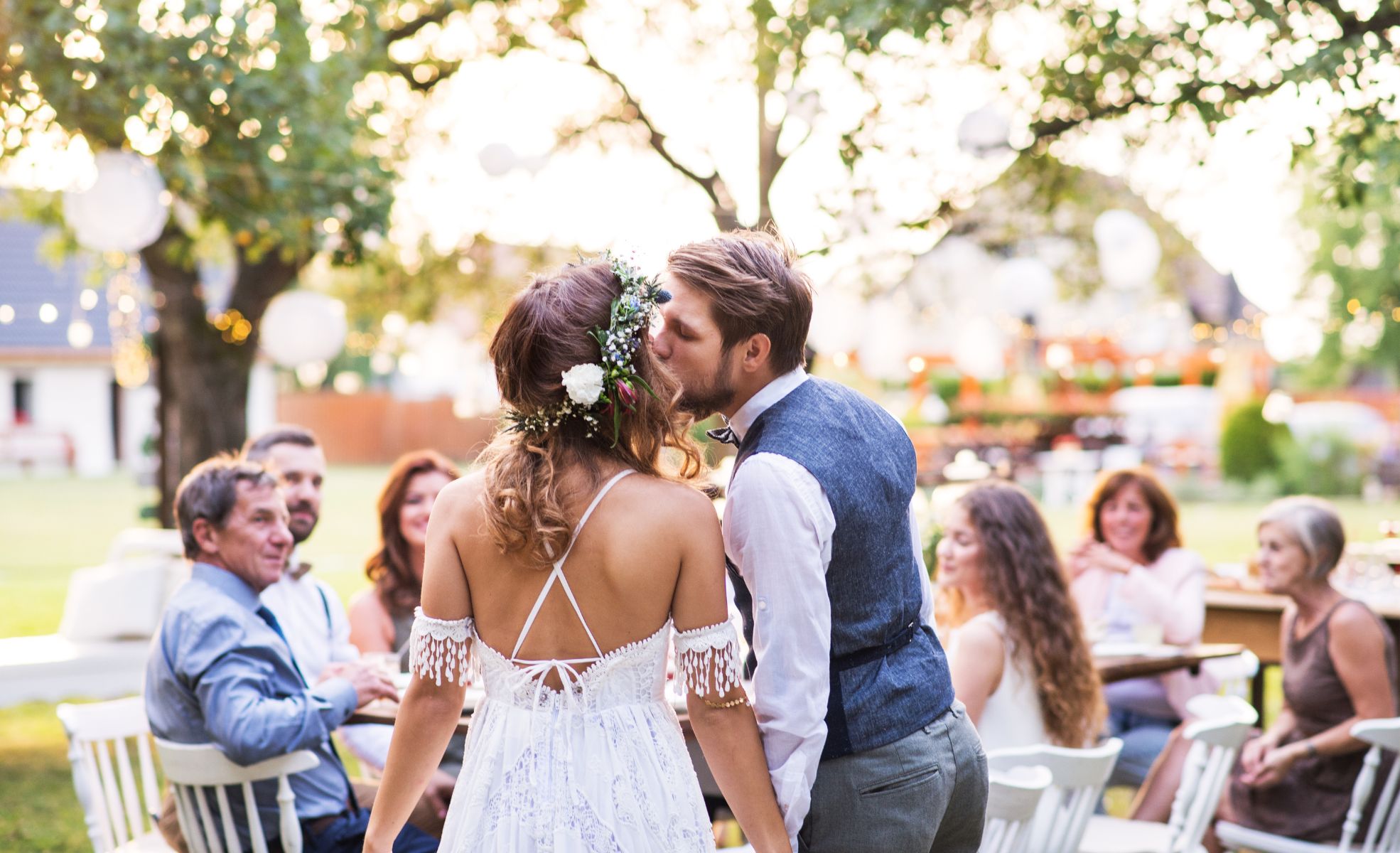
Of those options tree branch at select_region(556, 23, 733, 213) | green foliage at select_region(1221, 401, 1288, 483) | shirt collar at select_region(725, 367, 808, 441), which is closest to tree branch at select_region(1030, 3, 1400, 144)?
tree branch at select_region(556, 23, 733, 213)

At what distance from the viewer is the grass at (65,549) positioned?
216 inches

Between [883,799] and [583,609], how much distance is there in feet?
1.68

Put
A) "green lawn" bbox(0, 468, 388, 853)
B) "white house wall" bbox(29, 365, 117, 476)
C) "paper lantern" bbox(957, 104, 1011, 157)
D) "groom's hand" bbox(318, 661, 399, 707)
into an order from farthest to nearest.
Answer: "white house wall" bbox(29, 365, 117, 476), "paper lantern" bbox(957, 104, 1011, 157), "green lawn" bbox(0, 468, 388, 853), "groom's hand" bbox(318, 661, 399, 707)

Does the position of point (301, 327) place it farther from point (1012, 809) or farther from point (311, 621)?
point (1012, 809)

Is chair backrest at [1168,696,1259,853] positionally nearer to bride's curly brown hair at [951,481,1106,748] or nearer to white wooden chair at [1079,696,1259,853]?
white wooden chair at [1079,696,1259,853]

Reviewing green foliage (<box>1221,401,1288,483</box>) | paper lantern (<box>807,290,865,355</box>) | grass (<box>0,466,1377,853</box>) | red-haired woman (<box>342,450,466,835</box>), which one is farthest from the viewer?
green foliage (<box>1221,401,1288,483</box>)

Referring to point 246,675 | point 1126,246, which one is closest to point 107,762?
point 246,675

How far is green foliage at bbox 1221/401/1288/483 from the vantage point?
22.0 m

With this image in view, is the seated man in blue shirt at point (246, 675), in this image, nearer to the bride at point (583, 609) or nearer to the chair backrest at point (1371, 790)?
the bride at point (583, 609)

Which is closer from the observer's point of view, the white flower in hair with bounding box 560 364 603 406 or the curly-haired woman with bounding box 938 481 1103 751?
the white flower in hair with bounding box 560 364 603 406

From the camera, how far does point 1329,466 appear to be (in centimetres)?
2061

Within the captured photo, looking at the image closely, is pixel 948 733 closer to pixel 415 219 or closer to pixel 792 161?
pixel 792 161

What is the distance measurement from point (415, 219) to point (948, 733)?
7.96 m

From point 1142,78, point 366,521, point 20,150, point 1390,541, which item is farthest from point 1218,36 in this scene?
point 366,521
